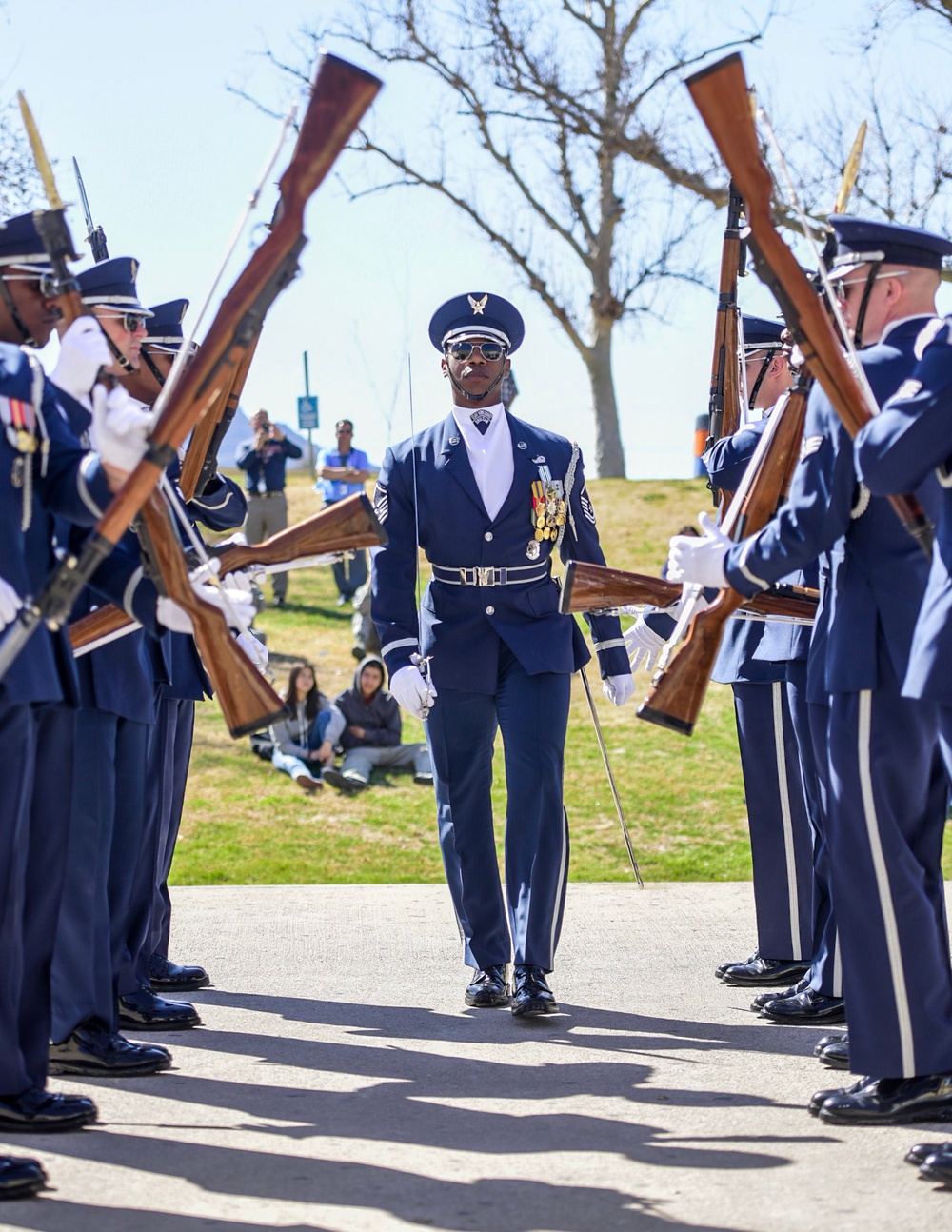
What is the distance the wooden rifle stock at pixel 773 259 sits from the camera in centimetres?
387

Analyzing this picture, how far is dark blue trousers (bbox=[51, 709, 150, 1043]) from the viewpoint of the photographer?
4562 millimetres

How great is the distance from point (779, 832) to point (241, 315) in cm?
293

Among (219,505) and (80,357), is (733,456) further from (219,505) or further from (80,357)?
(80,357)

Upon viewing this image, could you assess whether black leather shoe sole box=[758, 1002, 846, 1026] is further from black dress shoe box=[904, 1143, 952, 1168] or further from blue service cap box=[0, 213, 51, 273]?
blue service cap box=[0, 213, 51, 273]

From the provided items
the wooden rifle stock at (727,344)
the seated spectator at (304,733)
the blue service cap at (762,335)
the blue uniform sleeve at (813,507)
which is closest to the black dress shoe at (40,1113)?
the blue uniform sleeve at (813,507)

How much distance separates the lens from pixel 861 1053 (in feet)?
13.4

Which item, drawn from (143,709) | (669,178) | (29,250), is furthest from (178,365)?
(669,178)

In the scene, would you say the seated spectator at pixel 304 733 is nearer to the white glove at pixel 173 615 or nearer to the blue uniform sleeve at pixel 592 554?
the blue uniform sleeve at pixel 592 554

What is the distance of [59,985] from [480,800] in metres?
1.71

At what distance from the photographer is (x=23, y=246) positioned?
4043 millimetres

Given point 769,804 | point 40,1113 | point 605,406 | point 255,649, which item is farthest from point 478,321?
point 605,406

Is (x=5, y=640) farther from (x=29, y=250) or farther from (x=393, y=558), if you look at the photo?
(x=393, y=558)

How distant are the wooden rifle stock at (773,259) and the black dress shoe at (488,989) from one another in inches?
94.8

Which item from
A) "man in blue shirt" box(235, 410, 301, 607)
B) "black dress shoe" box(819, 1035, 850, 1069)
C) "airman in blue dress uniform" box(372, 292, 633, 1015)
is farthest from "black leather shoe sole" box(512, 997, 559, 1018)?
"man in blue shirt" box(235, 410, 301, 607)
